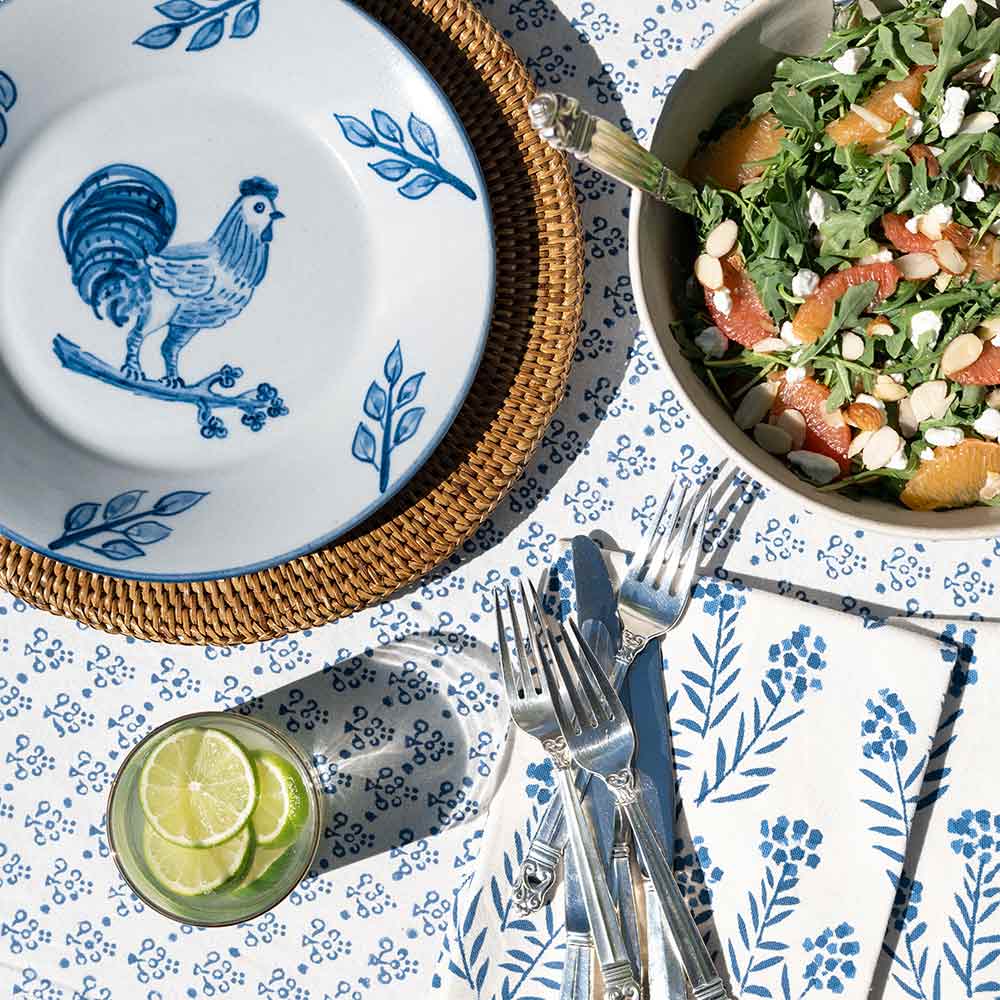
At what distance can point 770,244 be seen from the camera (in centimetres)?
77

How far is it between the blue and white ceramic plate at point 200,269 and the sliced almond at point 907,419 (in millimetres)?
378

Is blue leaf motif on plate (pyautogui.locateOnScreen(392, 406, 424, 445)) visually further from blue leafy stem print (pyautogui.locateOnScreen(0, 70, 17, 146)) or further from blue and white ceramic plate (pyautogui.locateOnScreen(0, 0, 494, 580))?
blue leafy stem print (pyautogui.locateOnScreen(0, 70, 17, 146))

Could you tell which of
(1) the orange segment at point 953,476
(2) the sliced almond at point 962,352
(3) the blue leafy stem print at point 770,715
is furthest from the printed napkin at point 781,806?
(2) the sliced almond at point 962,352

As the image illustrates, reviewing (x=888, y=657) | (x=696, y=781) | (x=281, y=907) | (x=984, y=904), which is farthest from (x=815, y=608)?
(x=281, y=907)

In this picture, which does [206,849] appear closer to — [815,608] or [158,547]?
[158,547]

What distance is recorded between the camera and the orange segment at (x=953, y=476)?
0.80 meters

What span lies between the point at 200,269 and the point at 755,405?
1.58 ft

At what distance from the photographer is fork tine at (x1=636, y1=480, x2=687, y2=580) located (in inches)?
36.5

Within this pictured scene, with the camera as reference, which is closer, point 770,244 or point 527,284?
point 770,244

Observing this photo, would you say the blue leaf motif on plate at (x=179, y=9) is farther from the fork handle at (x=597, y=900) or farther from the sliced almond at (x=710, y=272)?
the fork handle at (x=597, y=900)

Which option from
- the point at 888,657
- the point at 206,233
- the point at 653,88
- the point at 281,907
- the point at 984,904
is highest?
the point at 653,88

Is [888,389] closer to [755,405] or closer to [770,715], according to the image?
[755,405]

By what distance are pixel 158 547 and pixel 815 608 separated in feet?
1.82

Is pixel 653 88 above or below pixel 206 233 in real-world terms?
above
